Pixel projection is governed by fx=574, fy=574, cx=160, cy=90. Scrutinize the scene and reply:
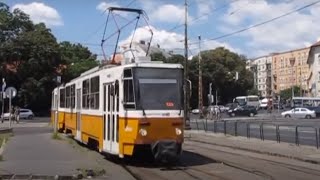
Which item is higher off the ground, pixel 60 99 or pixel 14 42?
pixel 14 42

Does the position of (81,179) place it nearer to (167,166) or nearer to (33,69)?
(167,166)

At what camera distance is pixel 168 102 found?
17734 millimetres

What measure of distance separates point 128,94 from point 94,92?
433 cm

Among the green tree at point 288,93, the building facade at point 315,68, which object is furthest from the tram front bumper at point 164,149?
the green tree at point 288,93

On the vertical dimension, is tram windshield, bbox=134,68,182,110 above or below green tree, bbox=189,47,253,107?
below

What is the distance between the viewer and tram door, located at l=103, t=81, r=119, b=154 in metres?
18.2

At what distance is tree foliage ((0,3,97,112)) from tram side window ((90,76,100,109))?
56631mm

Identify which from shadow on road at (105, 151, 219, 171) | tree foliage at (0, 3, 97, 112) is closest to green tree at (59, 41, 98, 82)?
tree foliage at (0, 3, 97, 112)

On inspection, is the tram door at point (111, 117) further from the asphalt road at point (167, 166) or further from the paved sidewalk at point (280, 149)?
the paved sidewalk at point (280, 149)

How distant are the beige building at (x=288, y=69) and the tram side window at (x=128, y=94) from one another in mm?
150663

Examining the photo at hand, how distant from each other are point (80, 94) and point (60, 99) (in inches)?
372

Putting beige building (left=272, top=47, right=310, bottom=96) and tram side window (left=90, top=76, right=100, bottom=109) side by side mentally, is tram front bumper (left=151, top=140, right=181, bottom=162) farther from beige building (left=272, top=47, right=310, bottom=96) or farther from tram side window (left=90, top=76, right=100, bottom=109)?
beige building (left=272, top=47, right=310, bottom=96)

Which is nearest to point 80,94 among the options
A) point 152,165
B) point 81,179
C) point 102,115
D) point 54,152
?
point 54,152

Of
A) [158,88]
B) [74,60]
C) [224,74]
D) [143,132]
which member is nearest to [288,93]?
[224,74]
